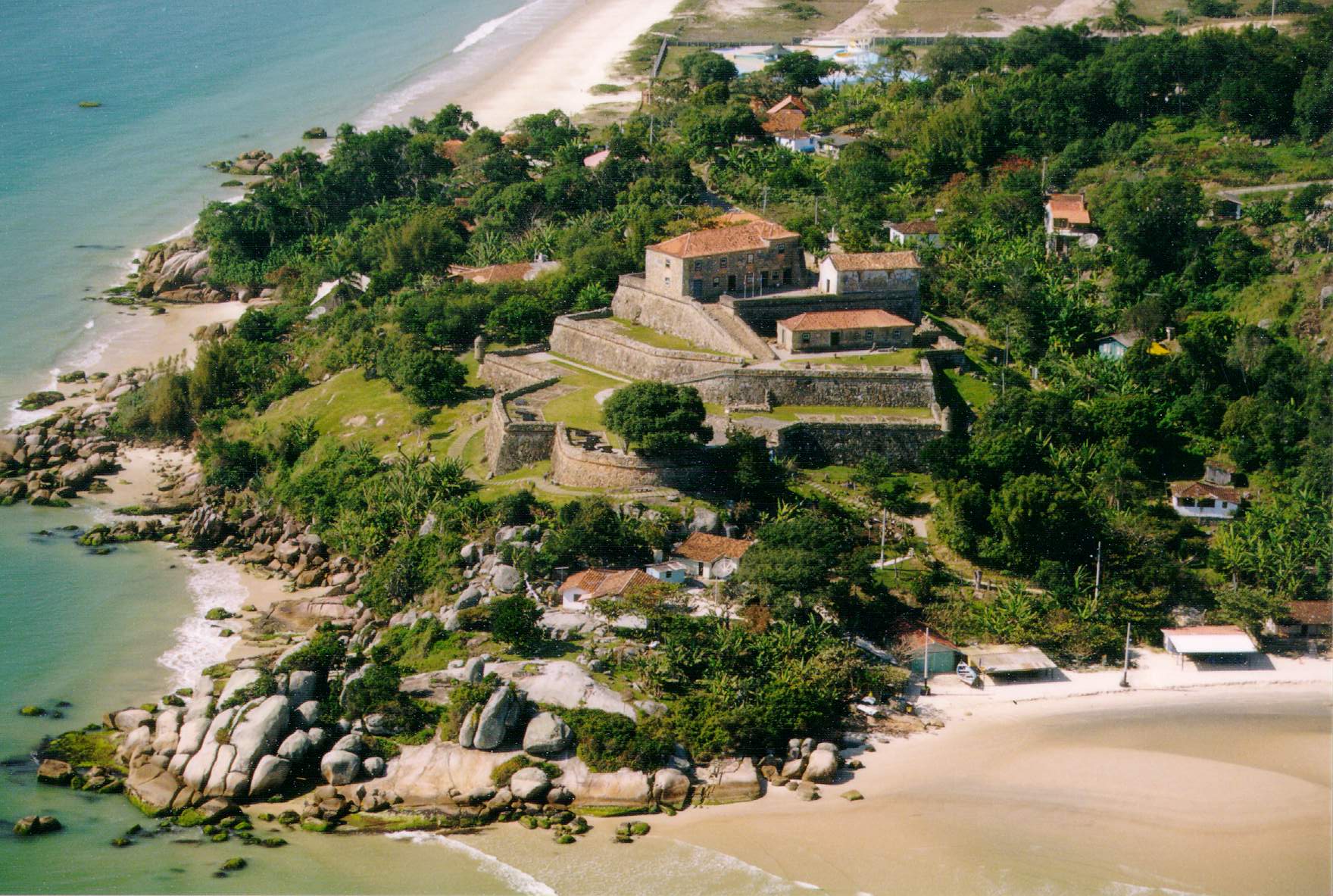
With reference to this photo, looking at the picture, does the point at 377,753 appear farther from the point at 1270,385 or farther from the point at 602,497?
the point at 1270,385

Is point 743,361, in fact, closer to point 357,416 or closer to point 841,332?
point 841,332

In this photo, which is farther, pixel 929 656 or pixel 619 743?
pixel 929 656

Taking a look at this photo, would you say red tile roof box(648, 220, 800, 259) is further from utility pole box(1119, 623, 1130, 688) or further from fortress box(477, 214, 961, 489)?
utility pole box(1119, 623, 1130, 688)

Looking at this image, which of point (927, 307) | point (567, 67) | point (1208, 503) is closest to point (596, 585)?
point (1208, 503)

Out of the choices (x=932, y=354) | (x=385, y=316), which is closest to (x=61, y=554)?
(x=385, y=316)

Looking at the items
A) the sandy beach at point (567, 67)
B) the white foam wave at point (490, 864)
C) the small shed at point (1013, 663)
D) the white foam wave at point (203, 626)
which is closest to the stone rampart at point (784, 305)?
the small shed at point (1013, 663)

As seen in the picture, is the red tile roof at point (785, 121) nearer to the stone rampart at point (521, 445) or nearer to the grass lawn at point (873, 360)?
the grass lawn at point (873, 360)
